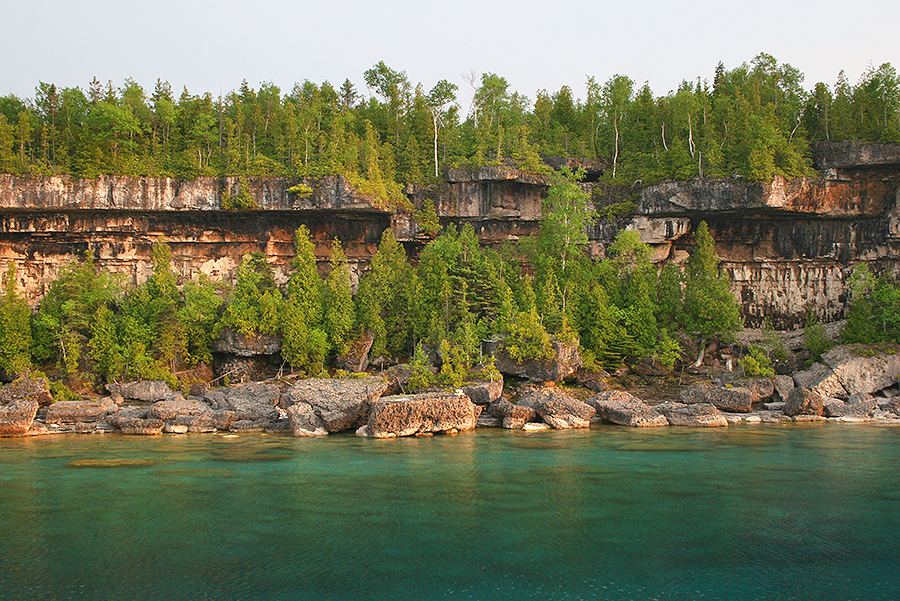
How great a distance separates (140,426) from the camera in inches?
1235

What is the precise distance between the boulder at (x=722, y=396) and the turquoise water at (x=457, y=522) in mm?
8478

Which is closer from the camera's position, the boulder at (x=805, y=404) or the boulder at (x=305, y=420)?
the boulder at (x=305, y=420)

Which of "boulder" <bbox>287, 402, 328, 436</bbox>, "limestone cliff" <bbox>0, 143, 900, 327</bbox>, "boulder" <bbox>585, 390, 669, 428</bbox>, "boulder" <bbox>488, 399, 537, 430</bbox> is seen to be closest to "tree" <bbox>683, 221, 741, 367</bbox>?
"limestone cliff" <bbox>0, 143, 900, 327</bbox>

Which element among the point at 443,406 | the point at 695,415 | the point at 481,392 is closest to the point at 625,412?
the point at 695,415

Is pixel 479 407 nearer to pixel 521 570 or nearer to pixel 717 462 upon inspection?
→ pixel 717 462

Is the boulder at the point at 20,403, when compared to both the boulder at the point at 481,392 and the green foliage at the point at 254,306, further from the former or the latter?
the boulder at the point at 481,392

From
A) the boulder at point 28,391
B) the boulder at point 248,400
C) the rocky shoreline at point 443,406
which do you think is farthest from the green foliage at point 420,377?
the boulder at point 28,391

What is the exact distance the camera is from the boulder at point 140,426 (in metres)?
31.2

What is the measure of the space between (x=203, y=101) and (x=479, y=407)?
4396 cm

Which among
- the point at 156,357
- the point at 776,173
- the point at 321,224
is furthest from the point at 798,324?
the point at 156,357

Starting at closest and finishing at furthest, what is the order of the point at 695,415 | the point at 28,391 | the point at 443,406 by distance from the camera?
the point at 443,406 < the point at 695,415 < the point at 28,391

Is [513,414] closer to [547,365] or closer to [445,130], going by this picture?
[547,365]

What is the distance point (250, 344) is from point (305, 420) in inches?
512

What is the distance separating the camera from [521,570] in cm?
1326
